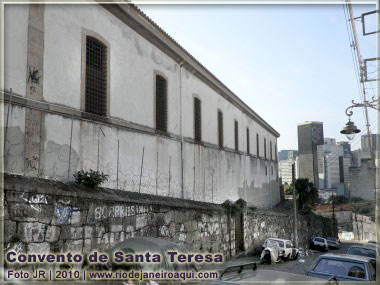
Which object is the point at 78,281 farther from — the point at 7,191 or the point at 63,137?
the point at 63,137

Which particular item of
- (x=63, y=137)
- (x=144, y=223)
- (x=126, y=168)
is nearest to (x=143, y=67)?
(x=126, y=168)

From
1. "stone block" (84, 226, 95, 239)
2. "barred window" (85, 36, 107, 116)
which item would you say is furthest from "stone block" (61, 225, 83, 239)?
"barred window" (85, 36, 107, 116)

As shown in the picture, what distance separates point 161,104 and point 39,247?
9584mm

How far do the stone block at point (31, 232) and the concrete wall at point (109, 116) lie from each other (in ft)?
6.66

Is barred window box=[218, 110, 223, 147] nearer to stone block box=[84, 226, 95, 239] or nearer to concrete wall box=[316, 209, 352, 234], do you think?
stone block box=[84, 226, 95, 239]

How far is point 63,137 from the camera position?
10.3 metres

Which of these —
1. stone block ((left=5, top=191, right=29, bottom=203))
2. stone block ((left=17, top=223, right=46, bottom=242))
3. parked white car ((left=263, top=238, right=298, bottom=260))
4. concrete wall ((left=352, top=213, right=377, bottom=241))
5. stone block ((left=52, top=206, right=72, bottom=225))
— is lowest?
concrete wall ((left=352, top=213, right=377, bottom=241))

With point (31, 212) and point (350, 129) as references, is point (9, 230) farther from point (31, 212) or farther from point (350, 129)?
point (350, 129)

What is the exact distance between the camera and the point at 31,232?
7242mm

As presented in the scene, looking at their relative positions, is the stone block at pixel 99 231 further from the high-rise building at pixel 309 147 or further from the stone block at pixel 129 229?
the high-rise building at pixel 309 147

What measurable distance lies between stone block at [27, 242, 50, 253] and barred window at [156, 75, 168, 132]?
27.9 feet

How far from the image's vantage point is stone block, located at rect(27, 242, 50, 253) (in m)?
7.19

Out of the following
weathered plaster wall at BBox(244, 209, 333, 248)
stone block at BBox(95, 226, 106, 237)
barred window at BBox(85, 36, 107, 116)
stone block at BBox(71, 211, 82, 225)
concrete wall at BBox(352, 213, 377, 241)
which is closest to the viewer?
stone block at BBox(71, 211, 82, 225)

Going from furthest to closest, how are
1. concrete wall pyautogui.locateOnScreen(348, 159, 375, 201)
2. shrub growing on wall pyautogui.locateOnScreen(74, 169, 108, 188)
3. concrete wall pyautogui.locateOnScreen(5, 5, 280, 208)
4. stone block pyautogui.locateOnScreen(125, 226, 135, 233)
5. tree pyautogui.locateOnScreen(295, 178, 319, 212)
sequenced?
concrete wall pyautogui.locateOnScreen(348, 159, 375, 201), tree pyautogui.locateOnScreen(295, 178, 319, 212), stone block pyautogui.locateOnScreen(125, 226, 135, 233), shrub growing on wall pyautogui.locateOnScreen(74, 169, 108, 188), concrete wall pyautogui.locateOnScreen(5, 5, 280, 208)
